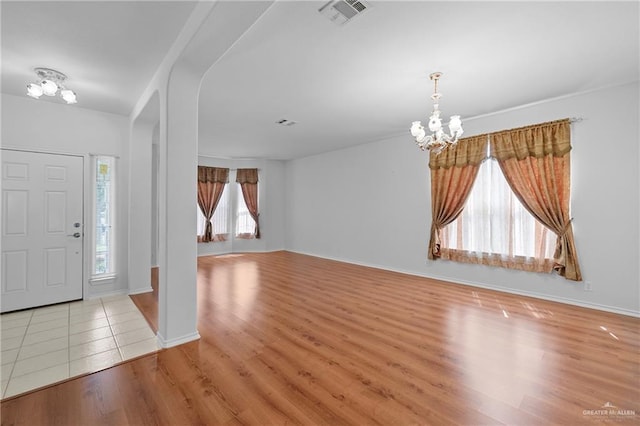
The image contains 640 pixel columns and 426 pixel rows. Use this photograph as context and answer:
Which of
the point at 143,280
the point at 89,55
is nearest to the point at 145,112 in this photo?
the point at 89,55

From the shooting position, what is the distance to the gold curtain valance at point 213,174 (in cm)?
771

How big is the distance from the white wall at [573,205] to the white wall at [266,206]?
141 centimetres

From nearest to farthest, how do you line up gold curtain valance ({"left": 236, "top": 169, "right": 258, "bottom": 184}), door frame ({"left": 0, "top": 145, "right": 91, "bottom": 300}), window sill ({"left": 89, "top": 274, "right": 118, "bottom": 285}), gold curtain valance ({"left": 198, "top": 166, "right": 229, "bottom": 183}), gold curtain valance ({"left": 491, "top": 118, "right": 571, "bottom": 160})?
gold curtain valance ({"left": 491, "top": 118, "right": 571, "bottom": 160}) < door frame ({"left": 0, "top": 145, "right": 91, "bottom": 300}) < window sill ({"left": 89, "top": 274, "right": 118, "bottom": 285}) < gold curtain valance ({"left": 198, "top": 166, "right": 229, "bottom": 183}) < gold curtain valance ({"left": 236, "top": 169, "right": 258, "bottom": 184})

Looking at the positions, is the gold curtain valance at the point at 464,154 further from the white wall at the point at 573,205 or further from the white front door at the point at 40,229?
the white front door at the point at 40,229

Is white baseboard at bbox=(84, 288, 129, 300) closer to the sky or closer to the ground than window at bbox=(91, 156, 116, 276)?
closer to the ground

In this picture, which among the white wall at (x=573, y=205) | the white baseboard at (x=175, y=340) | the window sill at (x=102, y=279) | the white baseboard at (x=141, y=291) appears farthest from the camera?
the white baseboard at (x=141, y=291)

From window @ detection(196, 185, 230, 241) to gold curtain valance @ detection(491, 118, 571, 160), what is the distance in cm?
678

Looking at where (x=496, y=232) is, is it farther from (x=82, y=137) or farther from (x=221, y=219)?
(x=221, y=219)

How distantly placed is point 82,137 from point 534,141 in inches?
260

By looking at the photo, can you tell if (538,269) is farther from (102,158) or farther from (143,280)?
(102,158)

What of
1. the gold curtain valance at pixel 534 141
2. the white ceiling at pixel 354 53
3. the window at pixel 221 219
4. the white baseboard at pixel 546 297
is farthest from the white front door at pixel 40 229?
the gold curtain valance at pixel 534 141

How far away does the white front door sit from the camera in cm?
350

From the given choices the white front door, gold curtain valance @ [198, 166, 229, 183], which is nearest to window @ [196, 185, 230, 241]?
gold curtain valance @ [198, 166, 229, 183]

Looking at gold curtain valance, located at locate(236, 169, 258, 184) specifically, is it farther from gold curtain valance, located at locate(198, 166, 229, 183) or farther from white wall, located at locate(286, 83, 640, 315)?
white wall, located at locate(286, 83, 640, 315)
